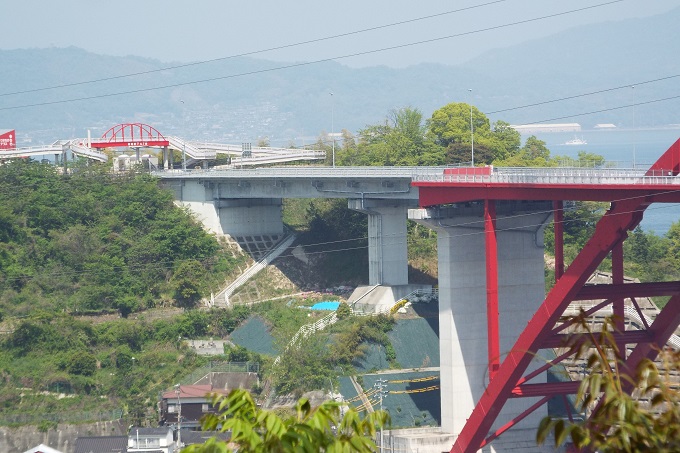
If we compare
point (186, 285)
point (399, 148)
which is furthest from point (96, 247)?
point (399, 148)

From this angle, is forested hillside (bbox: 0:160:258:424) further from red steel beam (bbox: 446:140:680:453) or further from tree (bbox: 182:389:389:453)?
tree (bbox: 182:389:389:453)

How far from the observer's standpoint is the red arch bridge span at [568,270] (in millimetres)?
36500

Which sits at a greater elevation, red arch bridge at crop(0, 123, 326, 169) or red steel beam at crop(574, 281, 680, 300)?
red arch bridge at crop(0, 123, 326, 169)

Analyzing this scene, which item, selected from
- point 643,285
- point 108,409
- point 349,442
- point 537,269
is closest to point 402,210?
point 537,269

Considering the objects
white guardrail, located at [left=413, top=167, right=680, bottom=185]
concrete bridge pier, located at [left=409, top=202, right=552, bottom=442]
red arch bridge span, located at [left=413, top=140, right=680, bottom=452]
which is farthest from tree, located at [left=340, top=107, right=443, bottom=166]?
red arch bridge span, located at [left=413, top=140, right=680, bottom=452]

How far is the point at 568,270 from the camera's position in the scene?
38281 millimetres

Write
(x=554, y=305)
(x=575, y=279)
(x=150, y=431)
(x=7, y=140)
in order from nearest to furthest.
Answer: (x=575, y=279)
(x=554, y=305)
(x=150, y=431)
(x=7, y=140)

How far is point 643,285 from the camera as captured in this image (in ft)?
129

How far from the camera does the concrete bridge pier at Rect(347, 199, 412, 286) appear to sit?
6141 cm

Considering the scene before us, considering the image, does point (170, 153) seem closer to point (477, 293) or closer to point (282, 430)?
point (477, 293)

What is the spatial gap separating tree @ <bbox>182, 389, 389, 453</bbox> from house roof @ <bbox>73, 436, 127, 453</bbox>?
1417 inches

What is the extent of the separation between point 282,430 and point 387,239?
50465mm

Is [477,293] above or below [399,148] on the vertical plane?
below

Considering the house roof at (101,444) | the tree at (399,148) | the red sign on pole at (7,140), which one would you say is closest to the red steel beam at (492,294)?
the house roof at (101,444)
